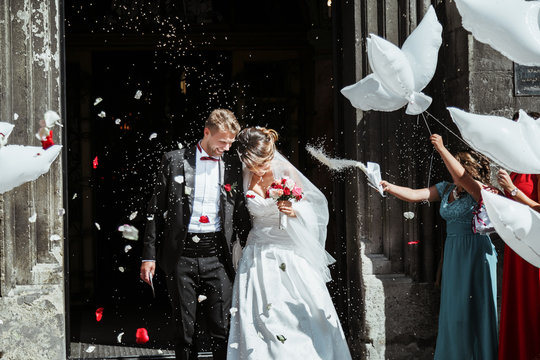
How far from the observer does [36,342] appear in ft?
18.1

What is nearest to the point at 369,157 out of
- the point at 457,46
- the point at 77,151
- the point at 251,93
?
the point at 457,46

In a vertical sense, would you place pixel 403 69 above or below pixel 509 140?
above

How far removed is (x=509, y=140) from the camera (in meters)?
3.79

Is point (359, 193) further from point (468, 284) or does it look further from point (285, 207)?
point (468, 284)

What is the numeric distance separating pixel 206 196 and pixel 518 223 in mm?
2155

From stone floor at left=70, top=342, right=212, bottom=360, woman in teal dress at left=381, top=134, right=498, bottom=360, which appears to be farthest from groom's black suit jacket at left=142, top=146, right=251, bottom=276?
stone floor at left=70, top=342, right=212, bottom=360

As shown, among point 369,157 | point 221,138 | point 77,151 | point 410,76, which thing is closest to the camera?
point 410,76

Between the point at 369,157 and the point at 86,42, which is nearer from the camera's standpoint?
the point at 369,157

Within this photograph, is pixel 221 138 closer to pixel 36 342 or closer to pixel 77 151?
pixel 36 342

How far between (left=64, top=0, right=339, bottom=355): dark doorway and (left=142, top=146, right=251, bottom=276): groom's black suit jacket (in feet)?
11.6

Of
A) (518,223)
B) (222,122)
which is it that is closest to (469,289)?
(518,223)

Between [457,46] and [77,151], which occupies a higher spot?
[457,46]

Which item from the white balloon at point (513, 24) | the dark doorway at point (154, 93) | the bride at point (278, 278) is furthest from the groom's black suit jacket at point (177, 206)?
the dark doorway at point (154, 93)

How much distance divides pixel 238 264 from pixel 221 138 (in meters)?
0.90
